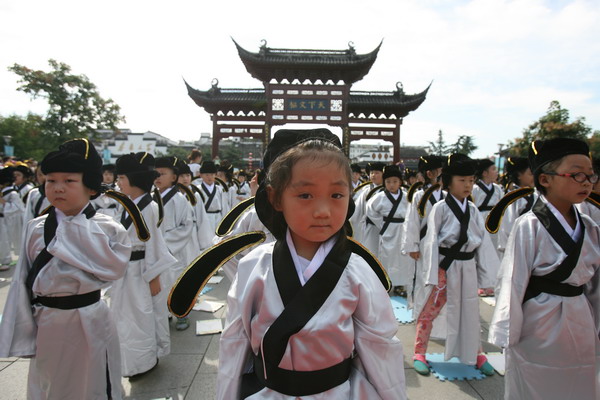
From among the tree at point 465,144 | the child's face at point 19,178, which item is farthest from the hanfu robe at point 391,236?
the tree at point 465,144

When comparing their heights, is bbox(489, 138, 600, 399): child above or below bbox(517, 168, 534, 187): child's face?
below

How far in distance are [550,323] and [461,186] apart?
1.59 metres

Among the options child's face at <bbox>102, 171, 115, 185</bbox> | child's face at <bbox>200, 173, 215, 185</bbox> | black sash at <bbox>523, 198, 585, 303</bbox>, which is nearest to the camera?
black sash at <bbox>523, 198, 585, 303</bbox>

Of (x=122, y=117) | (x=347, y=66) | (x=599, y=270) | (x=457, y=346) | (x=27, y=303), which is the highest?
(x=347, y=66)

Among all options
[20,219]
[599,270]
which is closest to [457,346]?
[599,270]

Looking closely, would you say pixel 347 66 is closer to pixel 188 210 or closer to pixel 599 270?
pixel 188 210

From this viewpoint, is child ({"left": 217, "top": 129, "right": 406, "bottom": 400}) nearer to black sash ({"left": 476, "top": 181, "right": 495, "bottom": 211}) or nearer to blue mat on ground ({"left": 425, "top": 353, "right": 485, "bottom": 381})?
blue mat on ground ({"left": 425, "top": 353, "right": 485, "bottom": 381})

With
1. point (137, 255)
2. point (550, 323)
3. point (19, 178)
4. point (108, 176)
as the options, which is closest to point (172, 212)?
point (137, 255)

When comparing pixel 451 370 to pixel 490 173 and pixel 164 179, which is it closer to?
pixel 164 179

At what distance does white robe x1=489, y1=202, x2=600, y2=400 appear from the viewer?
7.09ft

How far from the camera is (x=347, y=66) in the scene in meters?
20.3

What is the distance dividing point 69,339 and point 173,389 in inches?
47.7

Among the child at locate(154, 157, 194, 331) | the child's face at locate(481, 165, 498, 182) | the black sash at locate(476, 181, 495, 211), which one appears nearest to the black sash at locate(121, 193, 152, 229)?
the child at locate(154, 157, 194, 331)

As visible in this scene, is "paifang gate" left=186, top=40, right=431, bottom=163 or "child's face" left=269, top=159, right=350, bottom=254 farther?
"paifang gate" left=186, top=40, right=431, bottom=163
